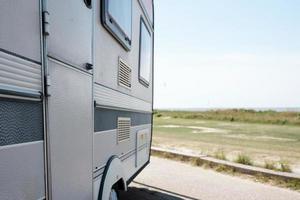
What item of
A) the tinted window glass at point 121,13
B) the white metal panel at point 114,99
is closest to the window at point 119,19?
the tinted window glass at point 121,13

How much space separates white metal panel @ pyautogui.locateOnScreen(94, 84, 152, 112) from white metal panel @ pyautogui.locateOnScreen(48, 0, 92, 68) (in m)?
0.37

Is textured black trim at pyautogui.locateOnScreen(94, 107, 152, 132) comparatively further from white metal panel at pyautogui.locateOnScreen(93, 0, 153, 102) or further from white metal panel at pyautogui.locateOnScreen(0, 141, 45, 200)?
white metal panel at pyautogui.locateOnScreen(0, 141, 45, 200)

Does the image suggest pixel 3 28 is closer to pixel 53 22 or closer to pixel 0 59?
pixel 0 59

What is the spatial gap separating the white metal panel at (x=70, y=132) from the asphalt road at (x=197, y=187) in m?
3.31

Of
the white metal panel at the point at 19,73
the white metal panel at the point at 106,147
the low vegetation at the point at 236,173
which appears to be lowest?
the low vegetation at the point at 236,173

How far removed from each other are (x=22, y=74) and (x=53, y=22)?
47 centimetres

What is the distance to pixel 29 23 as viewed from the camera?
1.79 metres

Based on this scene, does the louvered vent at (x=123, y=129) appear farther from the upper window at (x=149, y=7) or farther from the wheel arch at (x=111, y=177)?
the upper window at (x=149, y=7)

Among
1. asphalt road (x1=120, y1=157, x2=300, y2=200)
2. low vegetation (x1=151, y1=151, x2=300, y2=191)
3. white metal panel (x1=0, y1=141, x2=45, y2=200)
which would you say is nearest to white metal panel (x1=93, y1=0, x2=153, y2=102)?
white metal panel (x1=0, y1=141, x2=45, y2=200)

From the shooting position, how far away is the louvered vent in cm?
376

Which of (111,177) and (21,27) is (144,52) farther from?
A: (21,27)

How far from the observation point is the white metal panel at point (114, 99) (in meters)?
3.02

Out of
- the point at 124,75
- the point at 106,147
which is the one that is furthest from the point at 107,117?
the point at 124,75

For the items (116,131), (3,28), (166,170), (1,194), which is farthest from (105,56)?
(166,170)
